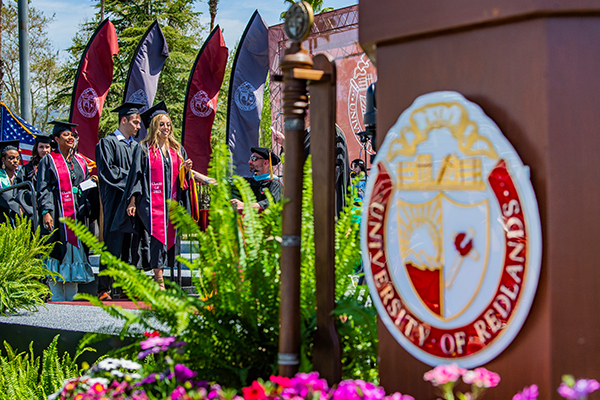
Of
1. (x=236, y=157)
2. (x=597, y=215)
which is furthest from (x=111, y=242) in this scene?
(x=236, y=157)

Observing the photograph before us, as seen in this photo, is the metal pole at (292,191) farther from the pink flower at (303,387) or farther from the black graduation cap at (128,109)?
the black graduation cap at (128,109)

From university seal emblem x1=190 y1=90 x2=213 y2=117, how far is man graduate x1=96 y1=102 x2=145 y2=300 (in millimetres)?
7201

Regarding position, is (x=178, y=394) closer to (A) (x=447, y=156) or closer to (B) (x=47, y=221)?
(A) (x=447, y=156)

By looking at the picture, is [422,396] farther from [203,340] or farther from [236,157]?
[236,157]

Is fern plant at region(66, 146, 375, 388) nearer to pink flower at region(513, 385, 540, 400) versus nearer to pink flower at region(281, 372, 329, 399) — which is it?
pink flower at region(281, 372, 329, 399)

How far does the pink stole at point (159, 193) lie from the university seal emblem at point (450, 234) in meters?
4.23

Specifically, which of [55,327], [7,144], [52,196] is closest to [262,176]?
[52,196]

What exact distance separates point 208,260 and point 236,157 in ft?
34.6

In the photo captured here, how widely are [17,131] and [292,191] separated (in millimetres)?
11839

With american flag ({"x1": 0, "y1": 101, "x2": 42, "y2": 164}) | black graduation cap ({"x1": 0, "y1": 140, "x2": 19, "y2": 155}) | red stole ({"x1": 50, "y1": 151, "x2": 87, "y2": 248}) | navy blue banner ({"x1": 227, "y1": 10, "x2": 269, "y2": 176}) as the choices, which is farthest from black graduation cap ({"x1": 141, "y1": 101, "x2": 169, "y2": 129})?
american flag ({"x1": 0, "y1": 101, "x2": 42, "y2": 164})

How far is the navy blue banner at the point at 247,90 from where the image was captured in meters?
12.3

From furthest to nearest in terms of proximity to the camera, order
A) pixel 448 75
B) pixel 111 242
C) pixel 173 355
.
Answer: pixel 111 242 → pixel 173 355 → pixel 448 75

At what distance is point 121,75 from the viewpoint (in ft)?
89.8

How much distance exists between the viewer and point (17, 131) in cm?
1217
